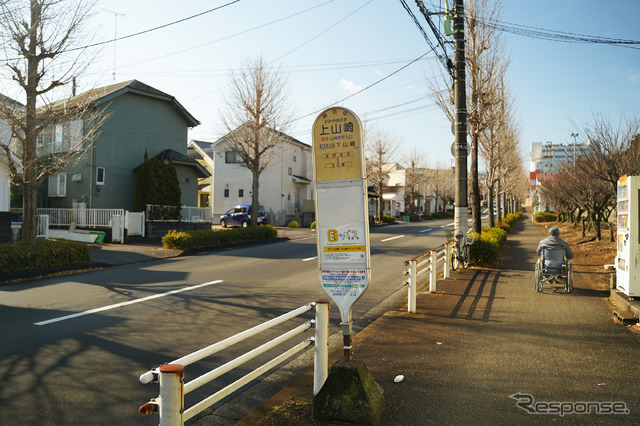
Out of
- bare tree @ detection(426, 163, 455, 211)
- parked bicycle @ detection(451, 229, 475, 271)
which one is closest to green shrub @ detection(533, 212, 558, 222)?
bare tree @ detection(426, 163, 455, 211)

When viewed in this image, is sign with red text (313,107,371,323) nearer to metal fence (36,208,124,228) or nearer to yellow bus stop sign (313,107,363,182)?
yellow bus stop sign (313,107,363,182)

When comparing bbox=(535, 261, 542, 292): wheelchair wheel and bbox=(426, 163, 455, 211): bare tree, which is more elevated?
bbox=(426, 163, 455, 211): bare tree

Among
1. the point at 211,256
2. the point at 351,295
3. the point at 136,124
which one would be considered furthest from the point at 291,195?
the point at 351,295

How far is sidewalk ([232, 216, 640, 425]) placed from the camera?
12.6 ft

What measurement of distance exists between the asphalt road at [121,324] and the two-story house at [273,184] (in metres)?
25.5

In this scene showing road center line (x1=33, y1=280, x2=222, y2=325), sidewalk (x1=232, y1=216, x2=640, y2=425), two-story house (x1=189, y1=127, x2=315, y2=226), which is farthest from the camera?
two-story house (x1=189, y1=127, x2=315, y2=226)

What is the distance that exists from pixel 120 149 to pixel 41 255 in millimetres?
13251

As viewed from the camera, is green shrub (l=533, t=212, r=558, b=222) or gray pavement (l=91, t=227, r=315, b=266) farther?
green shrub (l=533, t=212, r=558, b=222)

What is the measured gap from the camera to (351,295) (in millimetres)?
3955

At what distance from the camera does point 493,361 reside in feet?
16.9

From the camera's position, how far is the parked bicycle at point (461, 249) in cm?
1234

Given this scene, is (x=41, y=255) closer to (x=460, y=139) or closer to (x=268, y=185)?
(x=460, y=139)

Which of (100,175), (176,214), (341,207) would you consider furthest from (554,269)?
(100,175)

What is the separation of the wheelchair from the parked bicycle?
294 centimetres
